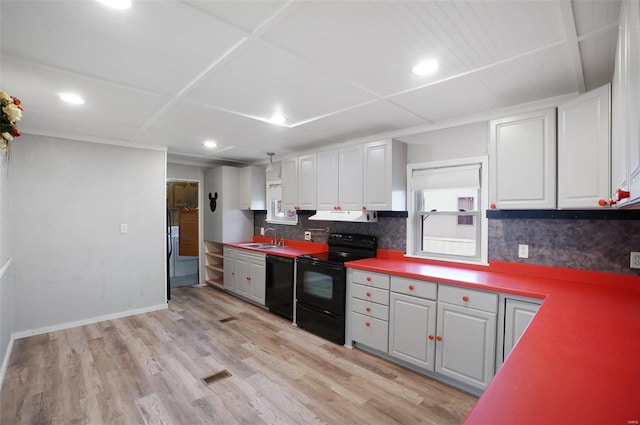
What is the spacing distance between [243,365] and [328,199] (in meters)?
2.09

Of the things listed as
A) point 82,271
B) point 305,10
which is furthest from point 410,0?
point 82,271

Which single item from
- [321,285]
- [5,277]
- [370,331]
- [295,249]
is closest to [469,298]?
[370,331]

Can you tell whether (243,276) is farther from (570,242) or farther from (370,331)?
(570,242)

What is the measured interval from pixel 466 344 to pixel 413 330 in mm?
449

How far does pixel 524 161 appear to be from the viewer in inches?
92.6

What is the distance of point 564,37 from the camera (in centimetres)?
155

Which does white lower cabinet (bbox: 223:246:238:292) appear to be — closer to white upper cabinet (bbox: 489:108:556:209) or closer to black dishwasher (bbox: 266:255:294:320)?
black dishwasher (bbox: 266:255:294:320)

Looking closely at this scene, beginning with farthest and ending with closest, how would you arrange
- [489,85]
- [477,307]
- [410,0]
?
[477,307]
[489,85]
[410,0]

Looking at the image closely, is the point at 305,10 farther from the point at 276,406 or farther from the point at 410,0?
the point at 276,406

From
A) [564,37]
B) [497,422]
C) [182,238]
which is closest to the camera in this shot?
[497,422]

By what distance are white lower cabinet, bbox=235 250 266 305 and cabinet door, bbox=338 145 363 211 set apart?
5.27 feet

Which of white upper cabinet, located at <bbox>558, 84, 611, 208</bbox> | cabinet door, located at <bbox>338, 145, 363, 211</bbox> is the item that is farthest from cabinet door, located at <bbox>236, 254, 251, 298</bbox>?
white upper cabinet, located at <bbox>558, 84, 611, 208</bbox>

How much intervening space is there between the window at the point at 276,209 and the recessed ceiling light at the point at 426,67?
3324mm

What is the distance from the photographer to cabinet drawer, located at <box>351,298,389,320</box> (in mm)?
2900
